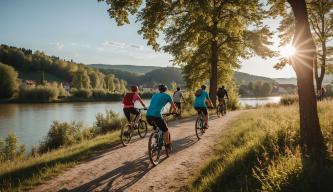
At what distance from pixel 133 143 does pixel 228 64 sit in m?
22.8

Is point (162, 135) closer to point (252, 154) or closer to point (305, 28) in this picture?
point (252, 154)

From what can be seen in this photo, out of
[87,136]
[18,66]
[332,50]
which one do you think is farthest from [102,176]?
[18,66]

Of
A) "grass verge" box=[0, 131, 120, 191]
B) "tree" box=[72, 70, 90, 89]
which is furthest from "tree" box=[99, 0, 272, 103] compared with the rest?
"tree" box=[72, 70, 90, 89]

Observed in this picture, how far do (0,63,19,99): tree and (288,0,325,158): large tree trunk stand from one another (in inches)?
3818

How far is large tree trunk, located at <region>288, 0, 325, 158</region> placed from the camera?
26.8 feet

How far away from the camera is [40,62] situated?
182 m

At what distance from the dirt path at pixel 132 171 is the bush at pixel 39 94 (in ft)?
275

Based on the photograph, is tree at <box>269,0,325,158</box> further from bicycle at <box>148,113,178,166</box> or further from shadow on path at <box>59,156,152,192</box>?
A: shadow on path at <box>59,156,152,192</box>

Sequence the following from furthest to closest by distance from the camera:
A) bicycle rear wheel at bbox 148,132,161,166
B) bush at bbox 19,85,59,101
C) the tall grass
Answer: bush at bbox 19,85,59,101 < bicycle rear wheel at bbox 148,132,161,166 < the tall grass

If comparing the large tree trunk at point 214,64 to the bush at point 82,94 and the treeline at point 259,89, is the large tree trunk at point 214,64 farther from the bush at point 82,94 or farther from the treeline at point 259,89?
the treeline at point 259,89

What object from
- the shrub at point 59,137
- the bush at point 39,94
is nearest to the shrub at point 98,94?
the bush at point 39,94

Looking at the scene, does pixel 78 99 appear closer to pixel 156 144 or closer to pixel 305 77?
pixel 156 144

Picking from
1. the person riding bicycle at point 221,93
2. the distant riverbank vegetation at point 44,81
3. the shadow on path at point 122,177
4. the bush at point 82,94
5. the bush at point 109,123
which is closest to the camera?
the shadow on path at point 122,177

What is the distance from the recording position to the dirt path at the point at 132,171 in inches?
324
